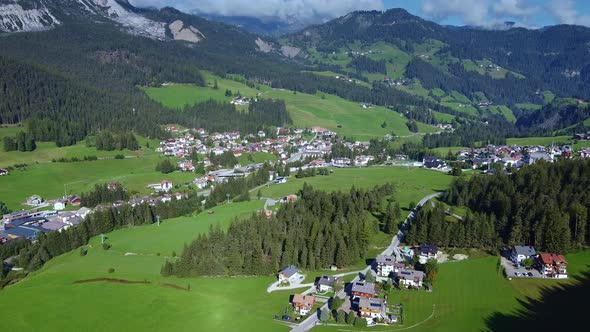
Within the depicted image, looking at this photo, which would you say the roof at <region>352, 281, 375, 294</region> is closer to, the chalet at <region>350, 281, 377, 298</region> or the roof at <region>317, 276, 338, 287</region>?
the chalet at <region>350, 281, 377, 298</region>

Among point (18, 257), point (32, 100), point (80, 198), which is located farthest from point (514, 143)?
point (32, 100)

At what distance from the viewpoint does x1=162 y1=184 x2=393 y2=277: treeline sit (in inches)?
2319

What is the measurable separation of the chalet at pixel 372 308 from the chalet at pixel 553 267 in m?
20.4

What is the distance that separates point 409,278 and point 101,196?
213 feet

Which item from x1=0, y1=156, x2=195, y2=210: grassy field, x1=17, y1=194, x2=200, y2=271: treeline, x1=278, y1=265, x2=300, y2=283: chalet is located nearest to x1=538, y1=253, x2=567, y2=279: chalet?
x1=278, y1=265, x2=300, y2=283: chalet

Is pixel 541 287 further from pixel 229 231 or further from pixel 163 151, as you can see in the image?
pixel 163 151

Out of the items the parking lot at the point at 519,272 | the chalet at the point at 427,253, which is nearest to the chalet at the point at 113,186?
the chalet at the point at 427,253

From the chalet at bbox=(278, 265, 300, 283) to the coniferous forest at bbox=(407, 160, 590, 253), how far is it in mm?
17498

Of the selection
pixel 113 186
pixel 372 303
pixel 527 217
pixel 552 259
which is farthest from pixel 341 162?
pixel 372 303

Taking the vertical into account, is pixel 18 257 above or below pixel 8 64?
below

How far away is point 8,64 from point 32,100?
1958cm

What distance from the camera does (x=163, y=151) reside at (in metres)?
136

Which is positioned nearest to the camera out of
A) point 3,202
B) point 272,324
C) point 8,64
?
point 272,324

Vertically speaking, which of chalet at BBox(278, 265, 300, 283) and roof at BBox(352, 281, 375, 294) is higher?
roof at BBox(352, 281, 375, 294)
